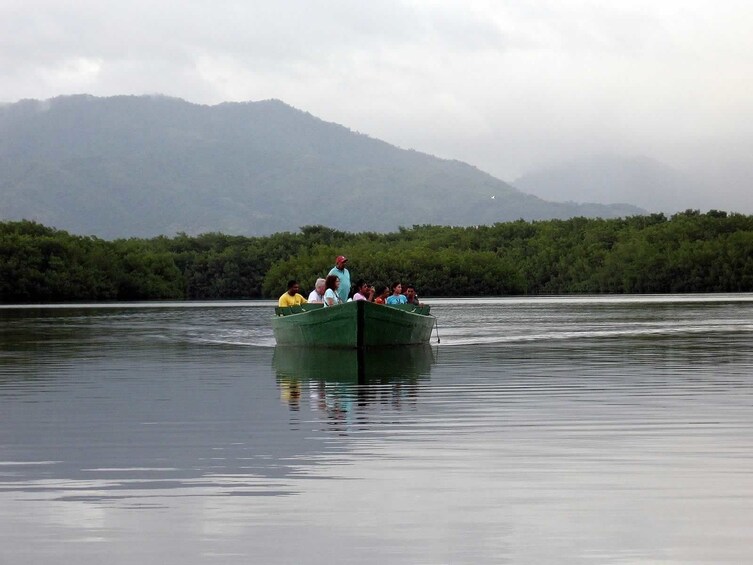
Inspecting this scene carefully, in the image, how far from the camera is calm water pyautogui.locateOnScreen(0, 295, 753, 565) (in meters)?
7.68

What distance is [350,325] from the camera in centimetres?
2709

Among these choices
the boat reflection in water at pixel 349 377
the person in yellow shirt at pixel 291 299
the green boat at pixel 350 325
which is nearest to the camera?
the boat reflection in water at pixel 349 377

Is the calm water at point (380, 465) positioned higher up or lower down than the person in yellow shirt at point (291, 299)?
lower down

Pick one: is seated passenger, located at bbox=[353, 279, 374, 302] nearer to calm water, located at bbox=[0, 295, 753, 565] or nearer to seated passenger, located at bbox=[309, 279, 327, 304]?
seated passenger, located at bbox=[309, 279, 327, 304]

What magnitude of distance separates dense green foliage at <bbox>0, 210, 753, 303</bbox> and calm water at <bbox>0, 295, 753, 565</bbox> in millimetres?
80452

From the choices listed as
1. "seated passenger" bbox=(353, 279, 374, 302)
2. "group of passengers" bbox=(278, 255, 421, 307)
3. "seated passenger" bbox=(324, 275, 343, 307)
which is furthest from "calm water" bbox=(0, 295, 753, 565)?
"seated passenger" bbox=(353, 279, 374, 302)

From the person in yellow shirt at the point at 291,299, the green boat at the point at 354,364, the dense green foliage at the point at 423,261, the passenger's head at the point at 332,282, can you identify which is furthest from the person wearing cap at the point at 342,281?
the dense green foliage at the point at 423,261

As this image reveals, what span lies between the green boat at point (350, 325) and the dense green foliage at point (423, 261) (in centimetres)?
7143

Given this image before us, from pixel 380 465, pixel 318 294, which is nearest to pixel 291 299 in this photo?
pixel 318 294

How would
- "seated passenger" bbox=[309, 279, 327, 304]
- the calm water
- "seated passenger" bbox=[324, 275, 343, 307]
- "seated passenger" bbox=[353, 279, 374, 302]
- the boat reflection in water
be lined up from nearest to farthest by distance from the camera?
the calm water
the boat reflection in water
"seated passenger" bbox=[324, 275, 343, 307]
"seated passenger" bbox=[353, 279, 374, 302]
"seated passenger" bbox=[309, 279, 327, 304]

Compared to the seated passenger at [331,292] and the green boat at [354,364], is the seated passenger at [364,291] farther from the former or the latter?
the green boat at [354,364]

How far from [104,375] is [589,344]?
1248 centimetres

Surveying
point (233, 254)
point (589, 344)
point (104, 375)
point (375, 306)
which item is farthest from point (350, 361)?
point (233, 254)

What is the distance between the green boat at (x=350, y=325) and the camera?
27.0 metres
